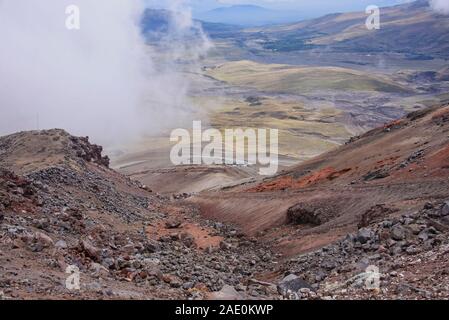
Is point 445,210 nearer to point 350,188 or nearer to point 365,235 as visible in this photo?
point 365,235

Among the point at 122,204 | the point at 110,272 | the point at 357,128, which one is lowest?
the point at 357,128

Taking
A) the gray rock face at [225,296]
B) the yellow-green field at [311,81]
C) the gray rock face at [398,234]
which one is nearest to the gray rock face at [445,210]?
the gray rock face at [398,234]

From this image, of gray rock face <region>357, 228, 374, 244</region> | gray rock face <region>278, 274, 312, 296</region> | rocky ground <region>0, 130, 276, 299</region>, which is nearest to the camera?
rocky ground <region>0, 130, 276, 299</region>

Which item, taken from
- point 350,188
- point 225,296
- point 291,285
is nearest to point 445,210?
point 291,285

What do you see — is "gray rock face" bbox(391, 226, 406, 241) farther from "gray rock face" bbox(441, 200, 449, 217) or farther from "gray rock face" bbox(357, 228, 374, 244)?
"gray rock face" bbox(441, 200, 449, 217)

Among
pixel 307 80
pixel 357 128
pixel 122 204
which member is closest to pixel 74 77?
pixel 357 128

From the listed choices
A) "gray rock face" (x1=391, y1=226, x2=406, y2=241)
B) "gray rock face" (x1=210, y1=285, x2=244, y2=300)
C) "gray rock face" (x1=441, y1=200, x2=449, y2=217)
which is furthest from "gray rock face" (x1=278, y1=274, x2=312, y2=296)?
"gray rock face" (x1=441, y1=200, x2=449, y2=217)

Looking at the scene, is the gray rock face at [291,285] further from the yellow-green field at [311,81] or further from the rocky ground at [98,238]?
the yellow-green field at [311,81]

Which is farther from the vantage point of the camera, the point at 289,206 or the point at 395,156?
the point at 395,156

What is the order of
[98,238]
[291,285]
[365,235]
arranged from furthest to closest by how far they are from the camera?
[98,238] < [365,235] < [291,285]

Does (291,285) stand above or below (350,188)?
above

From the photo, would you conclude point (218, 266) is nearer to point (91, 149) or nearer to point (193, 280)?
point (193, 280)
